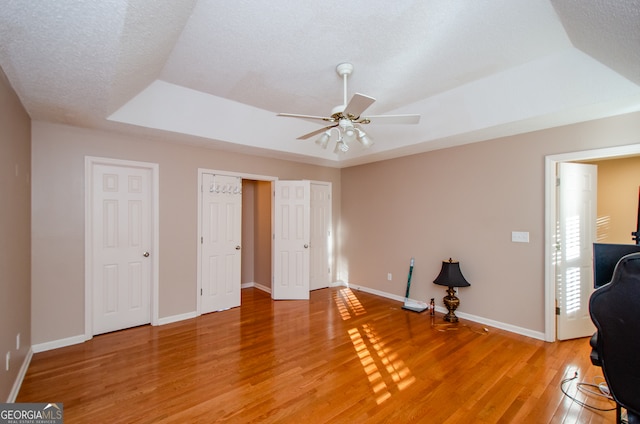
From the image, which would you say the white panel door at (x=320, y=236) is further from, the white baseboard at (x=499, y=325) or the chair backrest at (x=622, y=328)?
the chair backrest at (x=622, y=328)

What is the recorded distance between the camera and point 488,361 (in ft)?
9.42

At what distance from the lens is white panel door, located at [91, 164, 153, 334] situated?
3.49 m

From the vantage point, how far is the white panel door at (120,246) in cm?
349

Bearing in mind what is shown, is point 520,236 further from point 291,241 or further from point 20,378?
point 20,378

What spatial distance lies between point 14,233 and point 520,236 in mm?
5171

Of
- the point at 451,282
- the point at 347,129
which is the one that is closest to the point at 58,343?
the point at 347,129

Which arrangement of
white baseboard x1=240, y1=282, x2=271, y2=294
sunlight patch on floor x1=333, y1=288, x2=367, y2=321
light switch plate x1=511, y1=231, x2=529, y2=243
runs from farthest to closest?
1. white baseboard x1=240, y1=282, x2=271, y2=294
2. sunlight patch on floor x1=333, y1=288, x2=367, y2=321
3. light switch plate x1=511, y1=231, x2=529, y2=243

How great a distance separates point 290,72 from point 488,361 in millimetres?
3528

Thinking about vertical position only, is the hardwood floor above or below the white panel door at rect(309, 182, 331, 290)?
below

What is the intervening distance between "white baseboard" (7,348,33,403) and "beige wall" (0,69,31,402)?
51 mm

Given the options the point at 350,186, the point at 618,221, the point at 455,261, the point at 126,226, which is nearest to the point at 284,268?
the point at 350,186

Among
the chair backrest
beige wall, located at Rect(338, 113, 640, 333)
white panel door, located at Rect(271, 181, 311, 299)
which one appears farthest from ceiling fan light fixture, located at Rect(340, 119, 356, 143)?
white panel door, located at Rect(271, 181, 311, 299)

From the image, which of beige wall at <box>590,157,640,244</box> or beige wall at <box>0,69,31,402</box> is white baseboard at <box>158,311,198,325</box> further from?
beige wall at <box>590,157,640,244</box>

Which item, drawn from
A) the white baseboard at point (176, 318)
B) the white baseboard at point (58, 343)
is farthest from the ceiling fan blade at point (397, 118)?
the white baseboard at point (58, 343)
